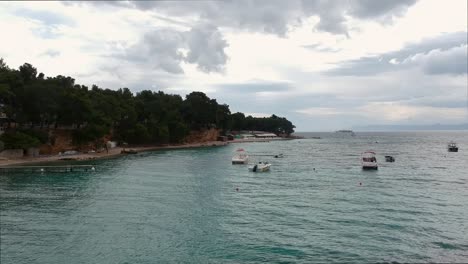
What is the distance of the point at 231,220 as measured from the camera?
38219mm

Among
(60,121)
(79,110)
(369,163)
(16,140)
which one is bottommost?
(369,163)

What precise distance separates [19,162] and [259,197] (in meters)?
62.6

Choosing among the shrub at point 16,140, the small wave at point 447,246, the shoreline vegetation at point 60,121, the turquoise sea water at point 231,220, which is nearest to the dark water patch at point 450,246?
the small wave at point 447,246

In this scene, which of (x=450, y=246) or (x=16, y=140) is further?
(x=16, y=140)

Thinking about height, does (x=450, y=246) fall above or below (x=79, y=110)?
below

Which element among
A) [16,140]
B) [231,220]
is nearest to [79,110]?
[16,140]

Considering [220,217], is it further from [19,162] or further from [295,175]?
[19,162]

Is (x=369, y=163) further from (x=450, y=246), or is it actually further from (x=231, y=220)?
(x=450, y=246)

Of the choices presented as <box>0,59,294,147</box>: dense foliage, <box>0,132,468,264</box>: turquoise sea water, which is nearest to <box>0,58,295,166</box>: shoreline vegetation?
<box>0,59,294,147</box>: dense foliage

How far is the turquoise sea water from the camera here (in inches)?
1121

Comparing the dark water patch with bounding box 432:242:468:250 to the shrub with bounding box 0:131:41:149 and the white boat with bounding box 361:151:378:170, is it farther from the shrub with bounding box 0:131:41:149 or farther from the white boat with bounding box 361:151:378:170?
the shrub with bounding box 0:131:41:149

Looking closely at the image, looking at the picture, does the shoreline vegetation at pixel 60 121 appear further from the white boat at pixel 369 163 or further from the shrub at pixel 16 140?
the white boat at pixel 369 163

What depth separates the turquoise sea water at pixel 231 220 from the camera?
93.4 ft

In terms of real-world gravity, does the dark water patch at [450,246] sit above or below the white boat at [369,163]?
below
